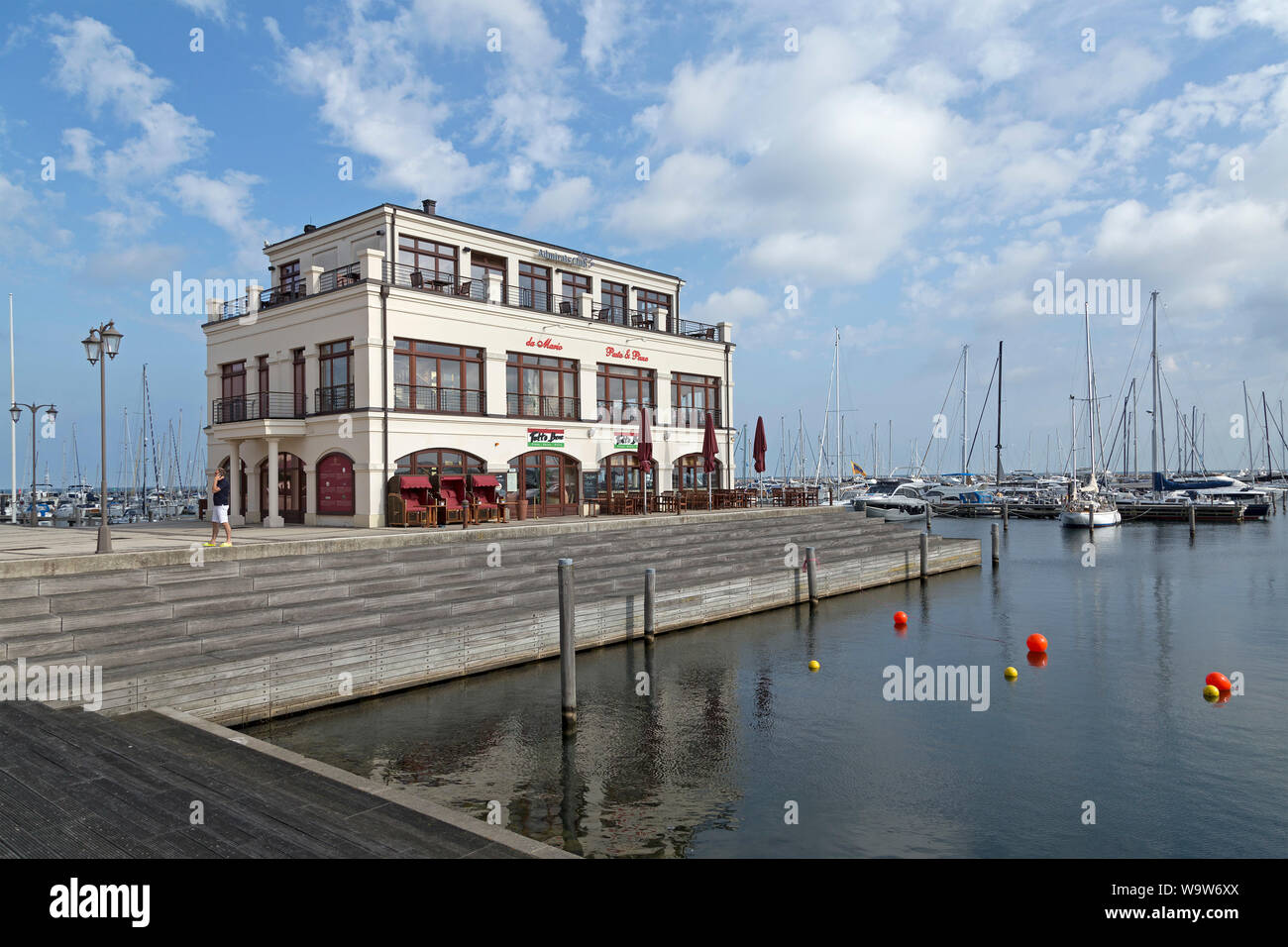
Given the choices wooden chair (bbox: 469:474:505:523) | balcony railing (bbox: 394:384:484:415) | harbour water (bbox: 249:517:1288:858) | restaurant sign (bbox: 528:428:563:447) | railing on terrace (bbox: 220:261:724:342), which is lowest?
harbour water (bbox: 249:517:1288:858)

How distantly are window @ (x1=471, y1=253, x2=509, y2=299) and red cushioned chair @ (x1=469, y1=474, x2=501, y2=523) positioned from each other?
23.8 ft

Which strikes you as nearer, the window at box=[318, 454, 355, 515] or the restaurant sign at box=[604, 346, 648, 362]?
the window at box=[318, 454, 355, 515]

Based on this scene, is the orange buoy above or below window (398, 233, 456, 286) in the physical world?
below

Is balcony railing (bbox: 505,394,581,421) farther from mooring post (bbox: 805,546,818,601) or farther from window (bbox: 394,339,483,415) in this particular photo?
mooring post (bbox: 805,546,818,601)

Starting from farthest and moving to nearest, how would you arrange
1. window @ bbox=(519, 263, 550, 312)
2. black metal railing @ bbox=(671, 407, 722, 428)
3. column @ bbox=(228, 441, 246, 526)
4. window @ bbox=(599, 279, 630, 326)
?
black metal railing @ bbox=(671, 407, 722, 428)
window @ bbox=(599, 279, 630, 326)
window @ bbox=(519, 263, 550, 312)
column @ bbox=(228, 441, 246, 526)

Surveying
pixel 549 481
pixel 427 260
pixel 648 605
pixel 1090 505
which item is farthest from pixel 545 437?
pixel 1090 505

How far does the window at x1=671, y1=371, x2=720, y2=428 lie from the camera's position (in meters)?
36.2

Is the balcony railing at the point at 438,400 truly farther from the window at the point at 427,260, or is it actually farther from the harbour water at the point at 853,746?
the harbour water at the point at 853,746

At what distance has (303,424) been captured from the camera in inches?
1036

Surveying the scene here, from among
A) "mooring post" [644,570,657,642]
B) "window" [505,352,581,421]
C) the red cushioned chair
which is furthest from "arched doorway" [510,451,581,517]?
"mooring post" [644,570,657,642]

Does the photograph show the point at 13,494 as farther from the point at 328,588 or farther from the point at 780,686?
the point at 780,686

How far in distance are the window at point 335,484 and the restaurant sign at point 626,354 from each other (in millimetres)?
11754

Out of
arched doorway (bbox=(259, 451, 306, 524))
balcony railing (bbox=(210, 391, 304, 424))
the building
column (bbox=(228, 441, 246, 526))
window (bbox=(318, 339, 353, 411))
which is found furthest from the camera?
column (bbox=(228, 441, 246, 526))
